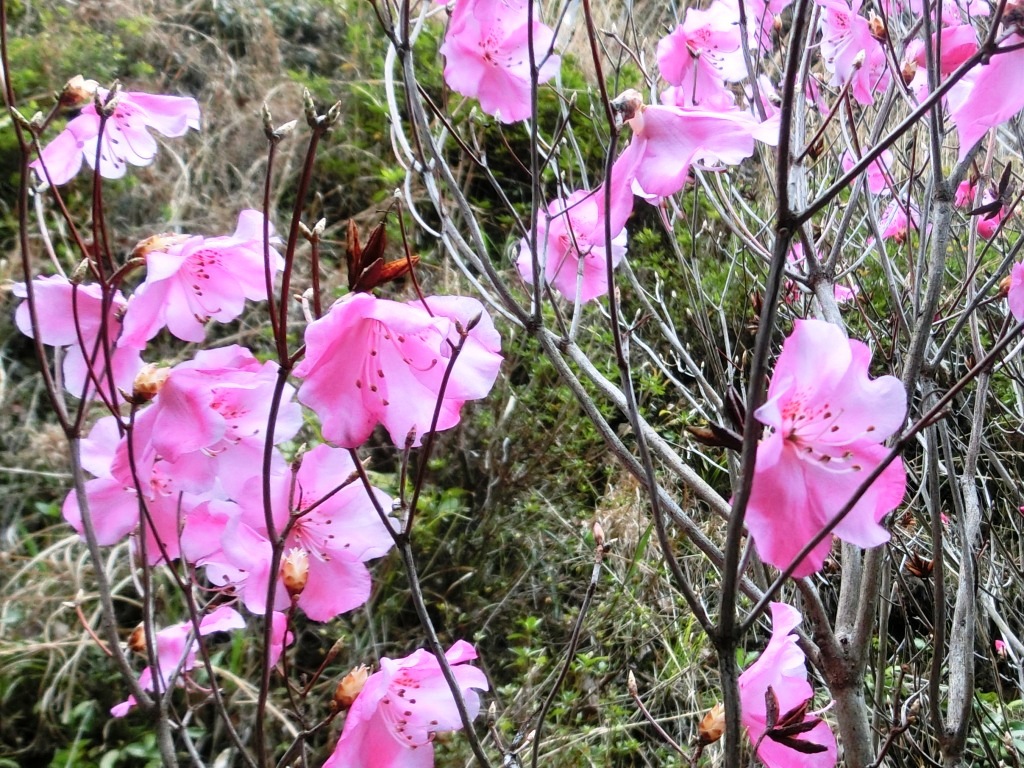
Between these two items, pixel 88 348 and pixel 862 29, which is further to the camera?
pixel 862 29

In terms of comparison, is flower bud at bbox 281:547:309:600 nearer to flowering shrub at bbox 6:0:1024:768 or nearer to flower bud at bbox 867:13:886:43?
flowering shrub at bbox 6:0:1024:768

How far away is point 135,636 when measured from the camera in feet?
2.51

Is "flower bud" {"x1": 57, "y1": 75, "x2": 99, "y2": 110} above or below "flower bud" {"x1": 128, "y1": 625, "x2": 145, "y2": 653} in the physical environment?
above

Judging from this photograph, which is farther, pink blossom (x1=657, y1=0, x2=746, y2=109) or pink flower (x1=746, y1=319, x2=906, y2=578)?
pink blossom (x1=657, y1=0, x2=746, y2=109)

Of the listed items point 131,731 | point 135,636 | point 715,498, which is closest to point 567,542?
point 131,731

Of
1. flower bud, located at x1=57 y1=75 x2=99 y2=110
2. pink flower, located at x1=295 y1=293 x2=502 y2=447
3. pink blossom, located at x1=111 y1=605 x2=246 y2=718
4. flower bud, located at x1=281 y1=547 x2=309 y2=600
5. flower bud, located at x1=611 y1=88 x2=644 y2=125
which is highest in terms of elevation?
flower bud, located at x1=611 y1=88 x2=644 y2=125

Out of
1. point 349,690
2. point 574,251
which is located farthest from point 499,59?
point 349,690

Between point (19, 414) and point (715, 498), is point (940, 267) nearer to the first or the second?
point (715, 498)

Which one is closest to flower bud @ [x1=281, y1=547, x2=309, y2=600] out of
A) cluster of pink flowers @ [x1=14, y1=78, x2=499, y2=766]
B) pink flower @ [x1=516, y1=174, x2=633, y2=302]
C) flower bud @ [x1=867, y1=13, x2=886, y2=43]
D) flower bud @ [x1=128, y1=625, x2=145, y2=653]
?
cluster of pink flowers @ [x1=14, y1=78, x2=499, y2=766]

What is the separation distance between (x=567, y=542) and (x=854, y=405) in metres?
1.63

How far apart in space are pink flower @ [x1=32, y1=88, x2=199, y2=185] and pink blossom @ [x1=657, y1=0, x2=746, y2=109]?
642 mm

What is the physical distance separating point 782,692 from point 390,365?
1.43 ft

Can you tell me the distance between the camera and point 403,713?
651 mm

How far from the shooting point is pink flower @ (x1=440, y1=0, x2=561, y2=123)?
2.88ft
